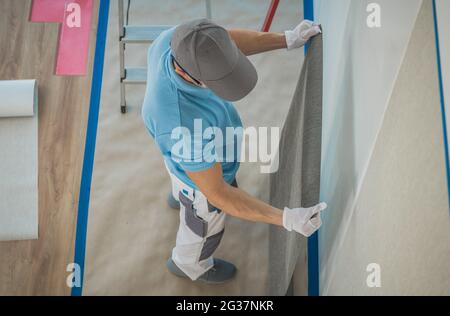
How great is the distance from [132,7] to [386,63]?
2.52 meters

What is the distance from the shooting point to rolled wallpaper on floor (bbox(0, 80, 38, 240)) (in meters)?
2.72

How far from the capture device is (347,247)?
69.7 inches

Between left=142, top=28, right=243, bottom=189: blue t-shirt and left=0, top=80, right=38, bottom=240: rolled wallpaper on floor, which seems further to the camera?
left=0, top=80, right=38, bottom=240: rolled wallpaper on floor

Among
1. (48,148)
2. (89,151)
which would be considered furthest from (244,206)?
(48,148)

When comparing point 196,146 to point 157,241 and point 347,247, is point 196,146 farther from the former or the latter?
point 157,241

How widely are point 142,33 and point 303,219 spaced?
1.46 metres

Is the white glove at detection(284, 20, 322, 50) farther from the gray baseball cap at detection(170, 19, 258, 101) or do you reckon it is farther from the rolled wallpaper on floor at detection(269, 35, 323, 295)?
the gray baseball cap at detection(170, 19, 258, 101)

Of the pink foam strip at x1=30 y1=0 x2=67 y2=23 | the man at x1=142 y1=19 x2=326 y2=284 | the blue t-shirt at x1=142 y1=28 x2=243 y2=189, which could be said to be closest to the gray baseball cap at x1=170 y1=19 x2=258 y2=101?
the man at x1=142 y1=19 x2=326 y2=284

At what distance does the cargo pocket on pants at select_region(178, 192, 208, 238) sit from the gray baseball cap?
0.68 meters

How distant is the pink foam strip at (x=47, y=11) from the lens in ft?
11.0

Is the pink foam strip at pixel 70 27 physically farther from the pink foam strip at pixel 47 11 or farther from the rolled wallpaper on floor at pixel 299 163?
the rolled wallpaper on floor at pixel 299 163

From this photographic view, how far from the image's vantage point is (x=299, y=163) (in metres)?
1.88

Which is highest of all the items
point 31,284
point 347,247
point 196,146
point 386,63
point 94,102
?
point 94,102
